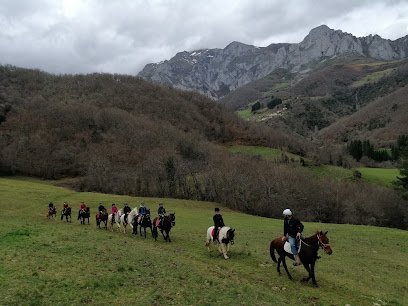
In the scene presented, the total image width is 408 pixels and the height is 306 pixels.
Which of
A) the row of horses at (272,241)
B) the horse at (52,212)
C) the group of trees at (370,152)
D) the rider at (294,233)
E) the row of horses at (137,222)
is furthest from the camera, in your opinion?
the group of trees at (370,152)

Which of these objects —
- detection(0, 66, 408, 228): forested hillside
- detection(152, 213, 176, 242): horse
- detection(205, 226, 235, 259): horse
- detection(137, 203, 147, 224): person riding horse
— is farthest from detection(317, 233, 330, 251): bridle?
detection(0, 66, 408, 228): forested hillside

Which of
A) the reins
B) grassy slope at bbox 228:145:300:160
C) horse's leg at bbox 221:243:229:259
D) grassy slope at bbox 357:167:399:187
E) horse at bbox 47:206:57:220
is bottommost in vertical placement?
horse's leg at bbox 221:243:229:259

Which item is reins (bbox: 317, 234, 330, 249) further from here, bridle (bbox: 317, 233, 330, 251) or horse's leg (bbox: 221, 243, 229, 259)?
horse's leg (bbox: 221, 243, 229, 259)

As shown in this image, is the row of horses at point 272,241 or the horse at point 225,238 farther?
the horse at point 225,238

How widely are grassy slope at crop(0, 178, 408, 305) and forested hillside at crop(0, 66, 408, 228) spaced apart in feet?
171

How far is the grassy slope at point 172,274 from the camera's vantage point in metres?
17.2

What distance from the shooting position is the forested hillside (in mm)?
88562

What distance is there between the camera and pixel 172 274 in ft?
68.4

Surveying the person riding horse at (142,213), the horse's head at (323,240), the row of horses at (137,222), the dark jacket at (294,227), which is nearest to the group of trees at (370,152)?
the row of horses at (137,222)

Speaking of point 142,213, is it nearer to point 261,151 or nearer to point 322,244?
point 322,244

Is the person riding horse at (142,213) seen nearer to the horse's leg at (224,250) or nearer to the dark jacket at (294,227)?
the horse's leg at (224,250)

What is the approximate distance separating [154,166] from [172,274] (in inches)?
3162

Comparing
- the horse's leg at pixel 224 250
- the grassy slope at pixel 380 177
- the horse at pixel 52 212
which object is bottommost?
the horse's leg at pixel 224 250

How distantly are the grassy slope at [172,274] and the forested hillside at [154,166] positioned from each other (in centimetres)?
5224
